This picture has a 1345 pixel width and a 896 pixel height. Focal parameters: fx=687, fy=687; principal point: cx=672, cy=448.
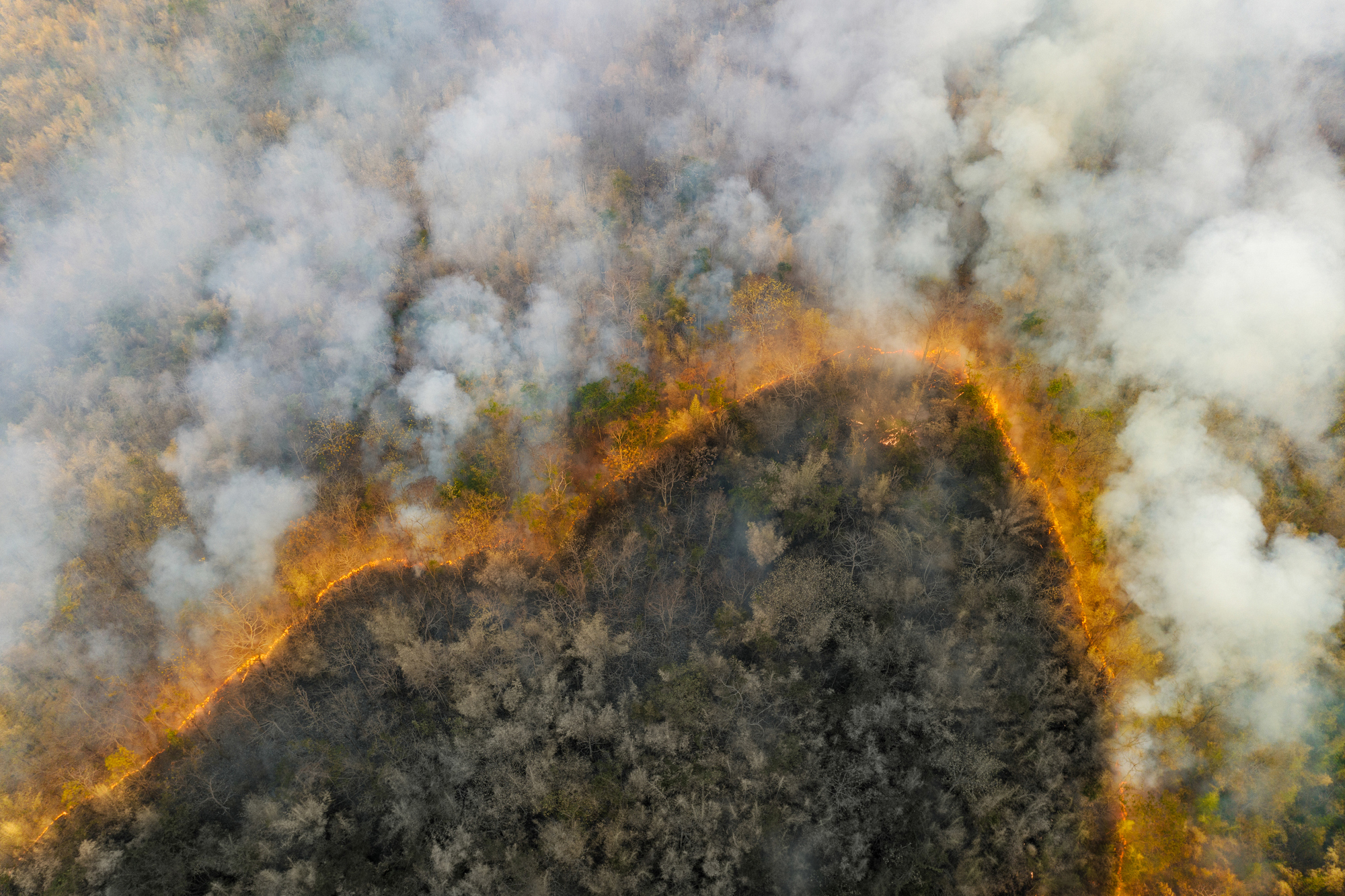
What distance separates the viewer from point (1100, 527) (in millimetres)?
19406

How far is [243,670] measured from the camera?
18469 millimetres

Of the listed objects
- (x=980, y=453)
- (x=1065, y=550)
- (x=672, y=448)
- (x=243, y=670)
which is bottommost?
(x=1065, y=550)

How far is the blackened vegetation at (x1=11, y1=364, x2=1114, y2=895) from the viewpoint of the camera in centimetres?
1590

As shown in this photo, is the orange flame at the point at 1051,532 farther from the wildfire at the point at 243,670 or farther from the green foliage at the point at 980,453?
the green foliage at the point at 980,453

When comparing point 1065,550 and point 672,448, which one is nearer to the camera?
point 1065,550

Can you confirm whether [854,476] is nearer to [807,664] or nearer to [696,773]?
[807,664]

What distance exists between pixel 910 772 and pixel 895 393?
11.3 meters

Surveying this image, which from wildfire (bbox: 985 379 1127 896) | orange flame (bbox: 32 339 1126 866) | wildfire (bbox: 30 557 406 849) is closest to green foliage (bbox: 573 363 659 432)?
orange flame (bbox: 32 339 1126 866)

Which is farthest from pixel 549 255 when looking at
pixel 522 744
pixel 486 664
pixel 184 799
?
pixel 184 799

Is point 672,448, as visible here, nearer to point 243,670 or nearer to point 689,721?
point 689,721

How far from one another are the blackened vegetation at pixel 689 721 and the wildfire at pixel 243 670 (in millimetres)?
345

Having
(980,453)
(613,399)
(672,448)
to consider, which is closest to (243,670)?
(613,399)

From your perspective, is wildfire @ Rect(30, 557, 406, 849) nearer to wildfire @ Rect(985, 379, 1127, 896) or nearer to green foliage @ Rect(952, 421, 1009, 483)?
green foliage @ Rect(952, 421, 1009, 483)

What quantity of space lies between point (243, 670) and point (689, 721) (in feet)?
39.5
